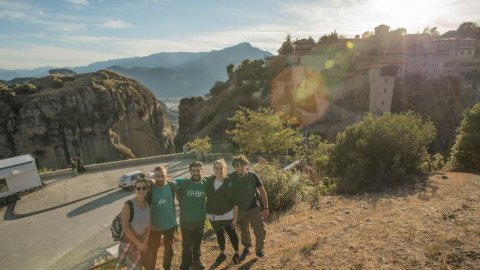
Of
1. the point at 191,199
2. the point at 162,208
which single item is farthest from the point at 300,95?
the point at 162,208

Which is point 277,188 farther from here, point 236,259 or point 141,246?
point 141,246


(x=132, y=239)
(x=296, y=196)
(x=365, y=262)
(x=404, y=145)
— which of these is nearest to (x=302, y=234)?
(x=365, y=262)

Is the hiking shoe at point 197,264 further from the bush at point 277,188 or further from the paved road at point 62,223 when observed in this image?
the paved road at point 62,223

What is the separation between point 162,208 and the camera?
612 cm

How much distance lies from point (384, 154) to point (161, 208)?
434 inches

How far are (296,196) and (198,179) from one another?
22.7 ft

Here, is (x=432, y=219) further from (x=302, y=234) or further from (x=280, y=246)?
(x=280, y=246)

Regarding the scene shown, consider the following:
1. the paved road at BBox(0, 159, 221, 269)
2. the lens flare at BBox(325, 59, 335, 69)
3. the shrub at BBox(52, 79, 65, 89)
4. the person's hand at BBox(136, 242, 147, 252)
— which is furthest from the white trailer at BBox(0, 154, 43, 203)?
the lens flare at BBox(325, 59, 335, 69)

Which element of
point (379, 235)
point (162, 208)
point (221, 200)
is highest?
point (162, 208)

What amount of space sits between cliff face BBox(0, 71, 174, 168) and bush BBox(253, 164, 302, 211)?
4723 centimetres

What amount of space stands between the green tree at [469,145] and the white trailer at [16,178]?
2452 cm

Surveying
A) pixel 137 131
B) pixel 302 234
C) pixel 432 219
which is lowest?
pixel 137 131

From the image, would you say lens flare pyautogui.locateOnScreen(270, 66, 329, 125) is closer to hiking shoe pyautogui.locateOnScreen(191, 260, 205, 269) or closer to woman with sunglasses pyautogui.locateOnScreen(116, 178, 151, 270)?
hiking shoe pyautogui.locateOnScreen(191, 260, 205, 269)

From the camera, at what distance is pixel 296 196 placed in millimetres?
12414
